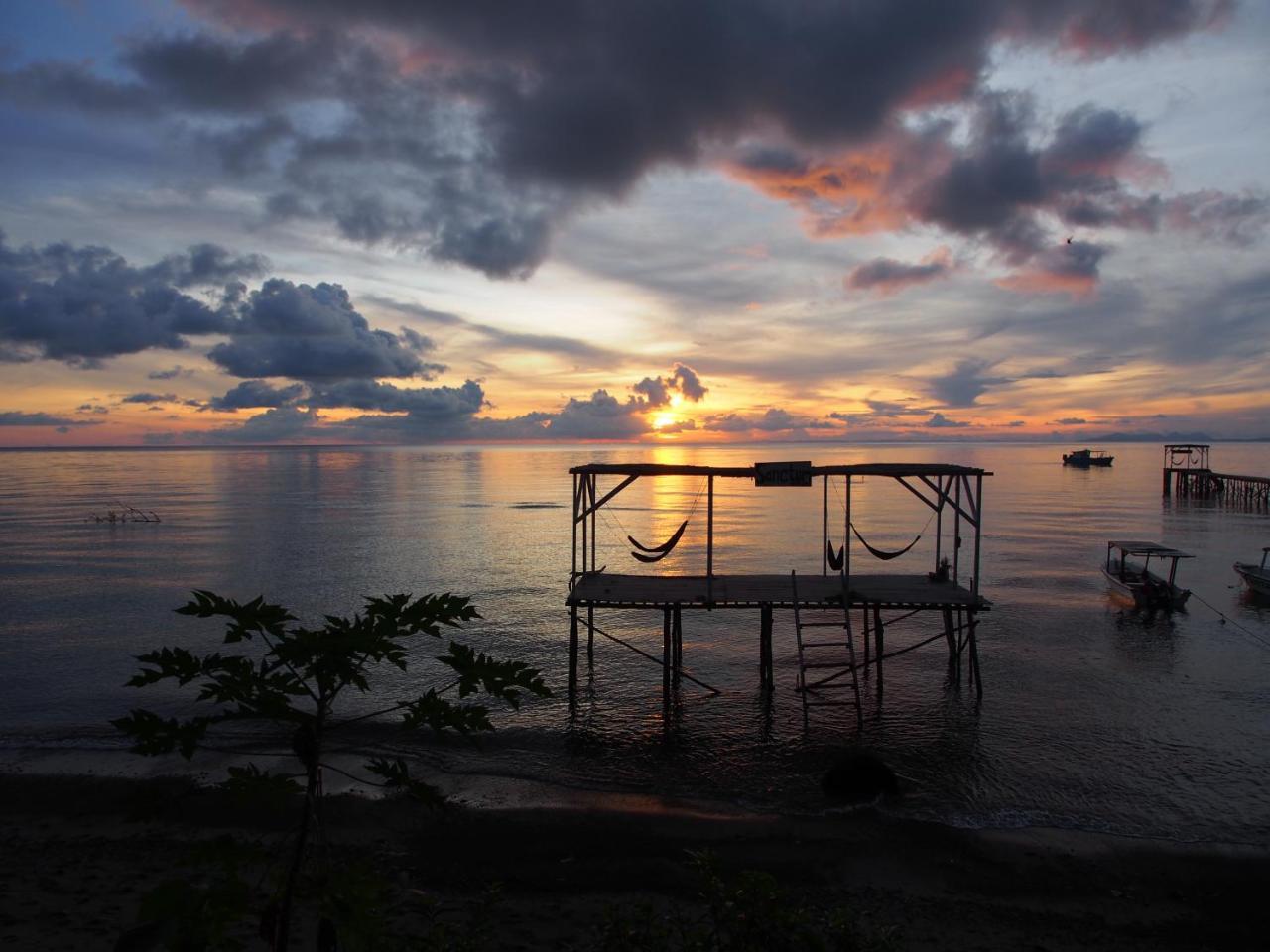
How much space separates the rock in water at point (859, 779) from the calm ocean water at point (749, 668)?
51 cm

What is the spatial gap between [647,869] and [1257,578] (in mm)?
34267

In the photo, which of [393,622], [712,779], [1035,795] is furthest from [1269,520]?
[393,622]

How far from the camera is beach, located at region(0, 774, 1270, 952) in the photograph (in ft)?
31.0

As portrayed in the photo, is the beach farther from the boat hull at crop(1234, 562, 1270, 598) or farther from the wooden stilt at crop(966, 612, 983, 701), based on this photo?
the boat hull at crop(1234, 562, 1270, 598)

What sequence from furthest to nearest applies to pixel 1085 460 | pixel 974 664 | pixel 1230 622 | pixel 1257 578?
pixel 1085 460, pixel 1257 578, pixel 1230 622, pixel 974 664

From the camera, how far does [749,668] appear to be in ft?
74.2

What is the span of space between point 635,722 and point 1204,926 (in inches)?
439

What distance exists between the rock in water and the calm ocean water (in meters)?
0.51

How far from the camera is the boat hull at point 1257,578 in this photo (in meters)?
32.2

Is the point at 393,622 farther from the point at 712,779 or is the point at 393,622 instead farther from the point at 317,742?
the point at 712,779

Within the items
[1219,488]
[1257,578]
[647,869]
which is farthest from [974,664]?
[1219,488]

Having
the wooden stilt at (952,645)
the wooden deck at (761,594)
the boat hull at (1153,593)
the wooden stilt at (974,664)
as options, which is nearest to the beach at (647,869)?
the wooden deck at (761,594)

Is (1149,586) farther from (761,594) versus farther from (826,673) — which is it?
(761,594)

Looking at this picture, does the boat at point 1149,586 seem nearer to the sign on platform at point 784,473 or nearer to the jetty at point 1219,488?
the sign on platform at point 784,473
